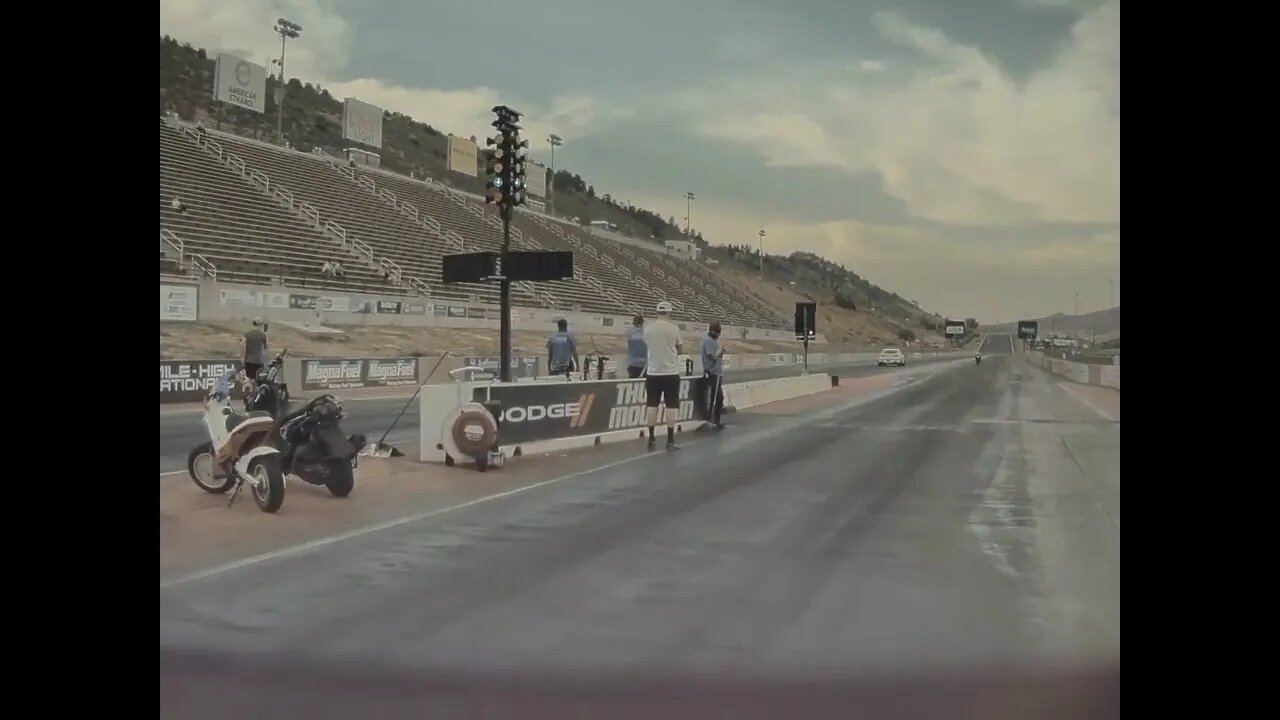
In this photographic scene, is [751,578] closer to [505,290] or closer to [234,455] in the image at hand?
[505,290]

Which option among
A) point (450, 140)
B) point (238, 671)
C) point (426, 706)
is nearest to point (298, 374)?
point (450, 140)

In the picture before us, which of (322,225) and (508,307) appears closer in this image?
(508,307)

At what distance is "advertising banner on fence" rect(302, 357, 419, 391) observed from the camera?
4821mm

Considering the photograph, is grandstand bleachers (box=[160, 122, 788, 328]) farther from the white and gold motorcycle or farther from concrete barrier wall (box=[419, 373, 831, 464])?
concrete barrier wall (box=[419, 373, 831, 464])

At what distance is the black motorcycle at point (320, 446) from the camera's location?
4.72 metres

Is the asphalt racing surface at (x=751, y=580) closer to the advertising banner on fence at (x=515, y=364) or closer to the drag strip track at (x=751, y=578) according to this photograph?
the drag strip track at (x=751, y=578)

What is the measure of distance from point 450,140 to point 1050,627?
3.60 m

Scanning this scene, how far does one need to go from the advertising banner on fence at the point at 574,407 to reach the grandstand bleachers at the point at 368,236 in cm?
132

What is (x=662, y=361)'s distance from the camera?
6688 millimetres

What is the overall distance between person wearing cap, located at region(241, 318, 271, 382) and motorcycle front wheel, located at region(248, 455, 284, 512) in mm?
422

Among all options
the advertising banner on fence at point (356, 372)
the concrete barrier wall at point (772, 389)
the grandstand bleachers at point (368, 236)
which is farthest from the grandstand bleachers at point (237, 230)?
the concrete barrier wall at point (772, 389)

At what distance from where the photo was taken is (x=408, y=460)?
19.9 feet
